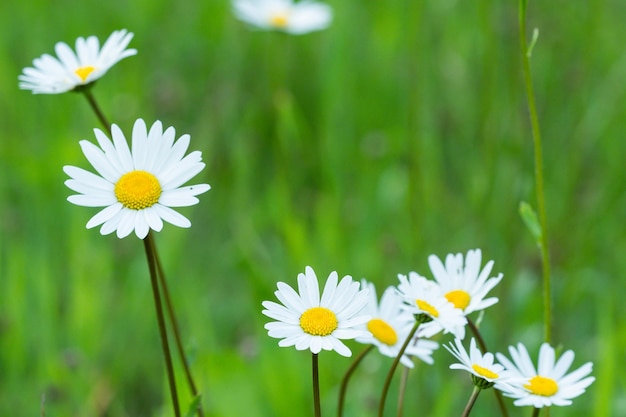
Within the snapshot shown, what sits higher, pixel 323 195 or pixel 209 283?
pixel 323 195

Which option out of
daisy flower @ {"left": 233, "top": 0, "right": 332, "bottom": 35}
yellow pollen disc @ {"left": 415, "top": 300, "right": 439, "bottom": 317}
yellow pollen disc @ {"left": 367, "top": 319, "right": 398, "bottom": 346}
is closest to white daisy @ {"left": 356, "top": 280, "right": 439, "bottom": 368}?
yellow pollen disc @ {"left": 367, "top": 319, "right": 398, "bottom": 346}

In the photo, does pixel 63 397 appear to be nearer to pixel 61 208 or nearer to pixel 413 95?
pixel 61 208

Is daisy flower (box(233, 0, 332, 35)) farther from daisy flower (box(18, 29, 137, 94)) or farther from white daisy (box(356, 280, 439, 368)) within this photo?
white daisy (box(356, 280, 439, 368))

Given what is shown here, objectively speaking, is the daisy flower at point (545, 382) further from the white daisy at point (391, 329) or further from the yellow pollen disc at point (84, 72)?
the yellow pollen disc at point (84, 72)

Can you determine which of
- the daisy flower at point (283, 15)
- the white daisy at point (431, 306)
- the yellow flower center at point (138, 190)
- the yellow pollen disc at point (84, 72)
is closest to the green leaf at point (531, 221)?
the white daisy at point (431, 306)

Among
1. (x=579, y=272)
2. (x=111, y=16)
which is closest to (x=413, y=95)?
(x=579, y=272)
